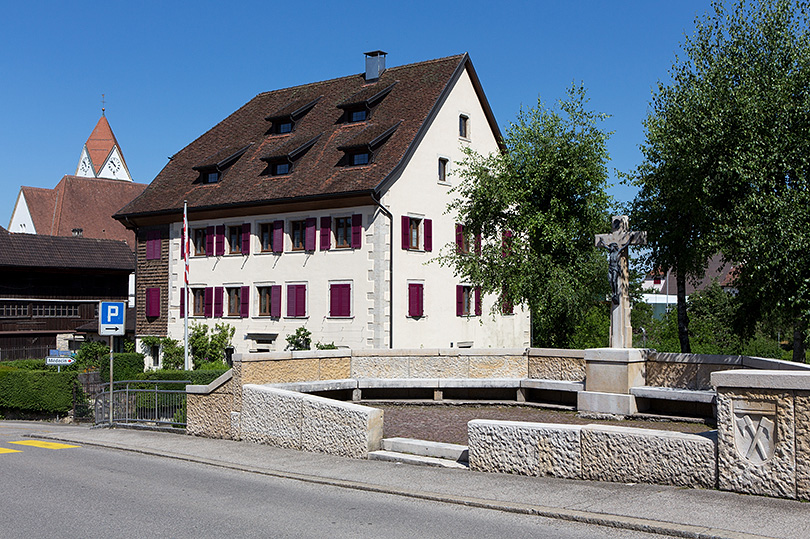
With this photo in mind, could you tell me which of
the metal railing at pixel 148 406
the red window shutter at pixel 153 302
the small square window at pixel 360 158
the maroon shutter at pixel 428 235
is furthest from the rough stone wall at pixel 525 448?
the red window shutter at pixel 153 302

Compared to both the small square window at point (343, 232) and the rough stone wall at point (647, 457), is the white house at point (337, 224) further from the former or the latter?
the rough stone wall at point (647, 457)

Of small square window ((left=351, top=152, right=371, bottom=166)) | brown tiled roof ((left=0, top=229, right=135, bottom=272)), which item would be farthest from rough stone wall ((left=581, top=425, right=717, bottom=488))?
brown tiled roof ((left=0, top=229, right=135, bottom=272))

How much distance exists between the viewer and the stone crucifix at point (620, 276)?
1603 centimetres

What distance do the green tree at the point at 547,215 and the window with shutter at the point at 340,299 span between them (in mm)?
4785

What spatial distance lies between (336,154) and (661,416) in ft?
76.2

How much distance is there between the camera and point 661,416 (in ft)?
49.3

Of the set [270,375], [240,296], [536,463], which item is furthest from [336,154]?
[536,463]

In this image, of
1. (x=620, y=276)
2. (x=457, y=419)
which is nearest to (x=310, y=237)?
(x=457, y=419)

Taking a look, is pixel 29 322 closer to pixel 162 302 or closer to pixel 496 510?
pixel 162 302

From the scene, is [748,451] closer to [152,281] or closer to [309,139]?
[309,139]

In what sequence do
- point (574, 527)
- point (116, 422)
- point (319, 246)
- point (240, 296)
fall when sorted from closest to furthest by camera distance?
1. point (574, 527)
2. point (116, 422)
3. point (319, 246)
4. point (240, 296)

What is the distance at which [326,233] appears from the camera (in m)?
33.9

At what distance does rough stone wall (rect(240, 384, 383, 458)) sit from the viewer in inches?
492

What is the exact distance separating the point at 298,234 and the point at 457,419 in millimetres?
19866
